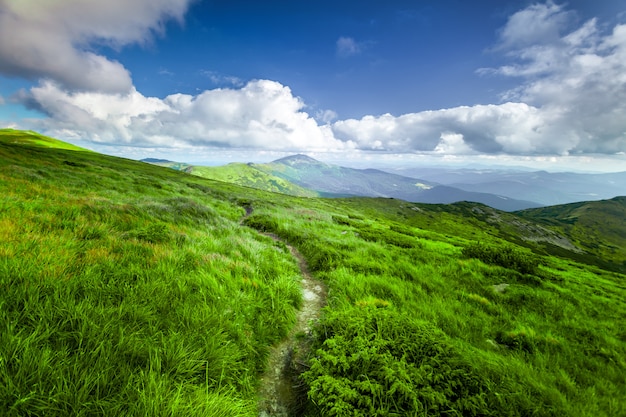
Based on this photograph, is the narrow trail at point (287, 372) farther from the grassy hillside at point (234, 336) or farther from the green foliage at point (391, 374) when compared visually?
the green foliage at point (391, 374)

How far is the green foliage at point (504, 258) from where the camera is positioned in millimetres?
12623

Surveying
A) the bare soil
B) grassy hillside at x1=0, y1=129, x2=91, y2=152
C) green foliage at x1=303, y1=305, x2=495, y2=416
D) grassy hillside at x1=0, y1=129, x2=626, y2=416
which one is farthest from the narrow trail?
grassy hillside at x1=0, y1=129, x2=91, y2=152

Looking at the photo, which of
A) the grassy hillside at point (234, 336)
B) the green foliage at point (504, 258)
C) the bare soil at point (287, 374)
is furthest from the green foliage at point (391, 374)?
the green foliage at point (504, 258)

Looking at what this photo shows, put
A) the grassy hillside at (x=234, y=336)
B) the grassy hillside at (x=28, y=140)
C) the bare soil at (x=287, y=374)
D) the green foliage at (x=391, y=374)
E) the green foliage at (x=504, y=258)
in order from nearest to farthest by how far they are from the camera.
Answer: the grassy hillside at (x=234, y=336) < the green foliage at (x=391, y=374) < the bare soil at (x=287, y=374) < the green foliage at (x=504, y=258) < the grassy hillside at (x=28, y=140)

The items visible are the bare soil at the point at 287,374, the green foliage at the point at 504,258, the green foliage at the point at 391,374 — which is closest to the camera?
the green foliage at the point at 391,374

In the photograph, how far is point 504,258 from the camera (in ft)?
43.5

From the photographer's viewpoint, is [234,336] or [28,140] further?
A: [28,140]

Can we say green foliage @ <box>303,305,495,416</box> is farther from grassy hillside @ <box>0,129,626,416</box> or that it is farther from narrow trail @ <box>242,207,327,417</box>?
narrow trail @ <box>242,207,327,417</box>

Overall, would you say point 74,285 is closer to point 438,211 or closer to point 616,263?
point 438,211

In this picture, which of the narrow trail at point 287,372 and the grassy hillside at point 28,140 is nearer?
the narrow trail at point 287,372

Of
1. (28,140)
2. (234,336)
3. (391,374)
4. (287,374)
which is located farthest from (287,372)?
(28,140)

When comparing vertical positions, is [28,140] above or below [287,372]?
above

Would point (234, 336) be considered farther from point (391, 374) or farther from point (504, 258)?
point (504, 258)

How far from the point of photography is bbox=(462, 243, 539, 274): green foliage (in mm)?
12623
